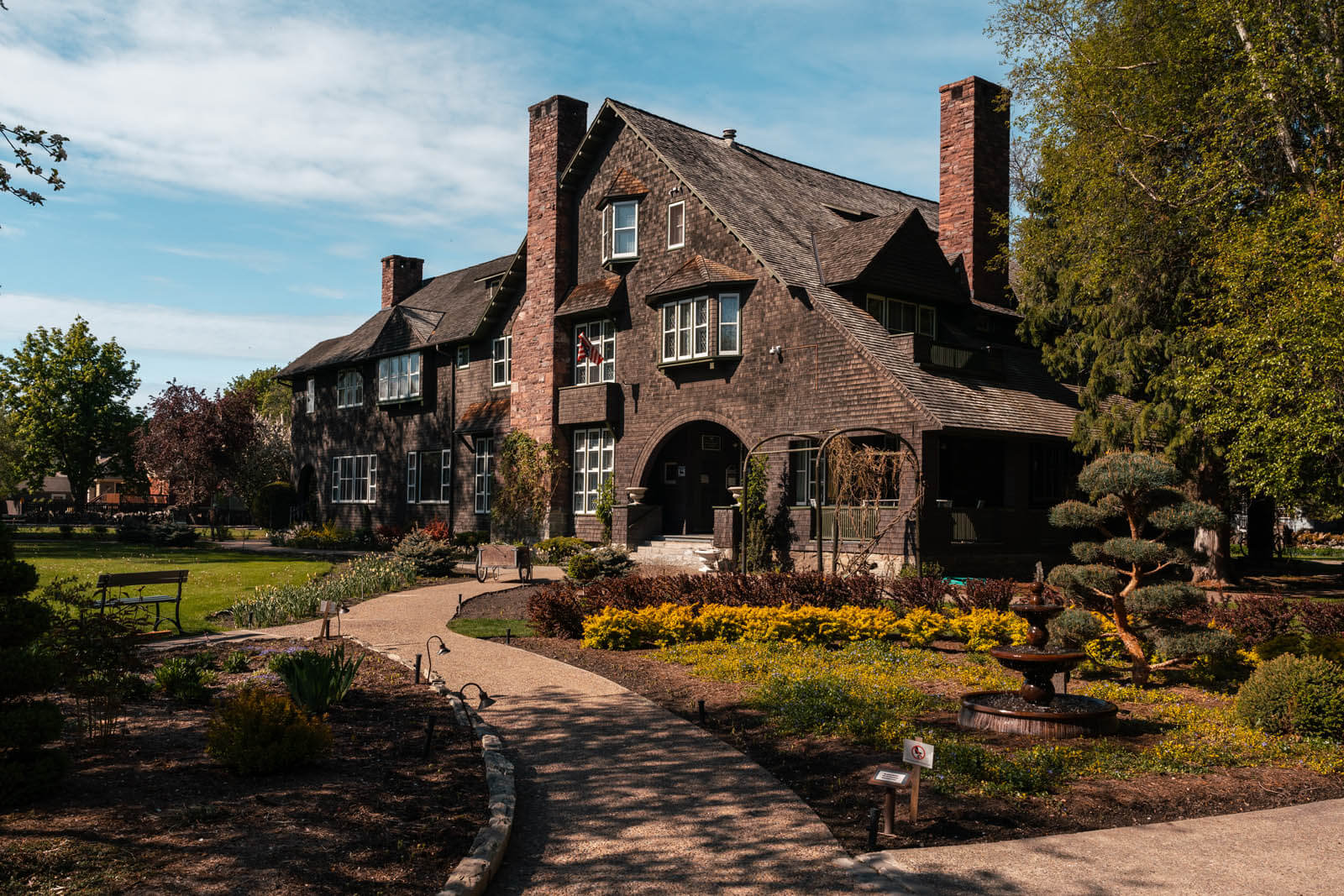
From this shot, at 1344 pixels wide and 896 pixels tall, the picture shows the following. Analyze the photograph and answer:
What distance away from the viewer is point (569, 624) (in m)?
15.4

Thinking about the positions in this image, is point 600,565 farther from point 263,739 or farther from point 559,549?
point 263,739

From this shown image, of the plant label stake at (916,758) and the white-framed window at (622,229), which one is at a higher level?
the white-framed window at (622,229)

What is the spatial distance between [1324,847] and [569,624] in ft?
34.4

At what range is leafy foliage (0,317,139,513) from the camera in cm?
6316

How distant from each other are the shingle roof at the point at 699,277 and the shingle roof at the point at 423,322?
7899mm

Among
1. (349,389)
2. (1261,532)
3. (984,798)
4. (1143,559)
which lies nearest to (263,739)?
(984,798)

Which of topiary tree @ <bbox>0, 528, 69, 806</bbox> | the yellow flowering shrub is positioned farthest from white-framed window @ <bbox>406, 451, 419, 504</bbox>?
topiary tree @ <bbox>0, 528, 69, 806</bbox>

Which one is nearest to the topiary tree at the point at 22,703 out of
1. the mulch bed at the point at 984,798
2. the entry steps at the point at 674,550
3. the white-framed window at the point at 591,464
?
the mulch bed at the point at 984,798

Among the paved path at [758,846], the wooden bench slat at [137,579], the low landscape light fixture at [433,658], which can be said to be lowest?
the paved path at [758,846]

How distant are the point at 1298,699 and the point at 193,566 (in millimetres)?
26496

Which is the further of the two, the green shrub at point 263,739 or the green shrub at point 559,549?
the green shrub at point 559,549

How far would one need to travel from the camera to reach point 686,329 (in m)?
27.7

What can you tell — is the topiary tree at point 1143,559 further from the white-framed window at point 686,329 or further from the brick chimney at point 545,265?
the brick chimney at point 545,265

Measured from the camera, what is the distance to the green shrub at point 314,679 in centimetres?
929
